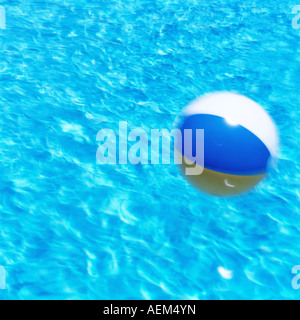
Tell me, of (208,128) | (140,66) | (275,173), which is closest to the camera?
(208,128)

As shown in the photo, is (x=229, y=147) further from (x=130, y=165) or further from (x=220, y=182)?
(x=130, y=165)

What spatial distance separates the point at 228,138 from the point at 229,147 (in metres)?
0.09

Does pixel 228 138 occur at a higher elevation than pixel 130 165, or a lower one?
lower

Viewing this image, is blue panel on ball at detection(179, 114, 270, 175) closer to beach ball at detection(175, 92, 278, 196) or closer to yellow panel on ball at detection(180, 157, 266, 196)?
beach ball at detection(175, 92, 278, 196)

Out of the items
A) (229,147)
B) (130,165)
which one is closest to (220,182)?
(229,147)

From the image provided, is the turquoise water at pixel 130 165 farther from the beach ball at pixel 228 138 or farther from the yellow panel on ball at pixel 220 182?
the beach ball at pixel 228 138

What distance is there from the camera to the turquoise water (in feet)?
16.6

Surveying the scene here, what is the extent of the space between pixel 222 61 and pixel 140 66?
4.23ft

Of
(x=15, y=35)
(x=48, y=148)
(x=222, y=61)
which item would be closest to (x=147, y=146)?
(x=48, y=148)

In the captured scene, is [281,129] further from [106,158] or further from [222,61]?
[106,158]

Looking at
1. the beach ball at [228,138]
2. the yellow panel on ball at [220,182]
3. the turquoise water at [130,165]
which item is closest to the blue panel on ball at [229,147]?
the beach ball at [228,138]

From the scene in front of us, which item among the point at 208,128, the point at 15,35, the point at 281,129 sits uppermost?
the point at 15,35

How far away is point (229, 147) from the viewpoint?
5066mm

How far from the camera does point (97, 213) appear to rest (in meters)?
5.61
